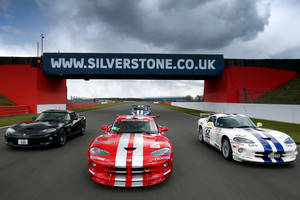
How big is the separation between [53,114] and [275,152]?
25.0ft

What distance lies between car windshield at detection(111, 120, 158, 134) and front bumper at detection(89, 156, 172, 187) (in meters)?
1.46

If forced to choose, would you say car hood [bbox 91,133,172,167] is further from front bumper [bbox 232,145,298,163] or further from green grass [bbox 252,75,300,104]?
green grass [bbox 252,75,300,104]

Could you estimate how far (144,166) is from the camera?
3.38 metres

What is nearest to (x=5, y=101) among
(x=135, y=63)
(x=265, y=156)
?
(x=135, y=63)

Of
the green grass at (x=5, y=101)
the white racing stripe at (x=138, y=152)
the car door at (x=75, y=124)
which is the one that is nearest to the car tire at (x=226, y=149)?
the white racing stripe at (x=138, y=152)

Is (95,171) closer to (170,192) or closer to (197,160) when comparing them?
(170,192)

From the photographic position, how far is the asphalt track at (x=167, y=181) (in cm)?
319

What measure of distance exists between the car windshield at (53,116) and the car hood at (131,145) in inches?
155

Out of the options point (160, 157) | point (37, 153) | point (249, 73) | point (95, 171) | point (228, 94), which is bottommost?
point (37, 153)

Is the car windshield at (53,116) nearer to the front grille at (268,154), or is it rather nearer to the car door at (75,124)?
the car door at (75,124)

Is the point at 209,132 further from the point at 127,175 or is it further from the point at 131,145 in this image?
the point at 127,175

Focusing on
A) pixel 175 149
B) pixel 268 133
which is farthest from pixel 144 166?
pixel 268 133

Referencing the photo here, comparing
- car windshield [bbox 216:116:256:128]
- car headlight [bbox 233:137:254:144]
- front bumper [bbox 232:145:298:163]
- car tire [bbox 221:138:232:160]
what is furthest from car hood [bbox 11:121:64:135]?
front bumper [bbox 232:145:298:163]

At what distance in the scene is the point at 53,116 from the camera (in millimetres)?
7703
